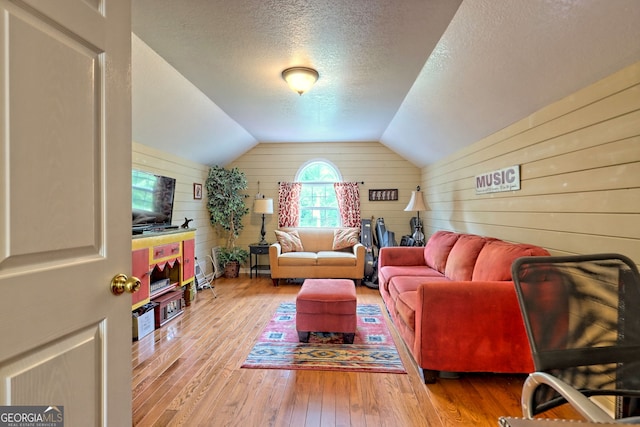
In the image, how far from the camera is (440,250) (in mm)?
3500

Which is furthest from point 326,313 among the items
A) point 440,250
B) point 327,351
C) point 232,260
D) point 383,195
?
point 383,195

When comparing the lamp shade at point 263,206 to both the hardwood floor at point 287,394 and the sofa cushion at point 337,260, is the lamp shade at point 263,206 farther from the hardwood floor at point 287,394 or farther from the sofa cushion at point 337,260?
the hardwood floor at point 287,394

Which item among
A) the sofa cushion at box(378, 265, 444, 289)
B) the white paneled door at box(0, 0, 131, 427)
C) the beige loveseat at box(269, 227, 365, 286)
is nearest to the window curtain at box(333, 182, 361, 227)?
the beige loveseat at box(269, 227, 365, 286)

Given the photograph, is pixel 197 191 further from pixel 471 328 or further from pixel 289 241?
pixel 471 328

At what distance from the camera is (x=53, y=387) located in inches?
29.1

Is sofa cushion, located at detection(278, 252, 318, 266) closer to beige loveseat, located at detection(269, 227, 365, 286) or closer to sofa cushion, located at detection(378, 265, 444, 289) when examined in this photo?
beige loveseat, located at detection(269, 227, 365, 286)

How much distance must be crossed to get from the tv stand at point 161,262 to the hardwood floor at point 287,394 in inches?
21.6

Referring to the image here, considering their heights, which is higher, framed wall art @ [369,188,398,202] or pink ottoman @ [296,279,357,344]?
framed wall art @ [369,188,398,202]

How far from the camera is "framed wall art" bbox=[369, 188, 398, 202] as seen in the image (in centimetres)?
574

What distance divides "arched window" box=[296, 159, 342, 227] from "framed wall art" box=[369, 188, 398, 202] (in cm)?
69

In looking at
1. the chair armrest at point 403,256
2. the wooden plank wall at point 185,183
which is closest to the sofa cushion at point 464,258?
the chair armrest at point 403,256

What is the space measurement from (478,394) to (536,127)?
201cm

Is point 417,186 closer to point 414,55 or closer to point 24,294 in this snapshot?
point 414,55

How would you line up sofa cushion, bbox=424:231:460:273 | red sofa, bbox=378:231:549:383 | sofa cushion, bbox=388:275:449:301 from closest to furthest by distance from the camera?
red sofa, bbox=378:231:549:383
sofa cushion, bbox=388:275:449:301
sofa cushion, bbox=424:231:460:273
